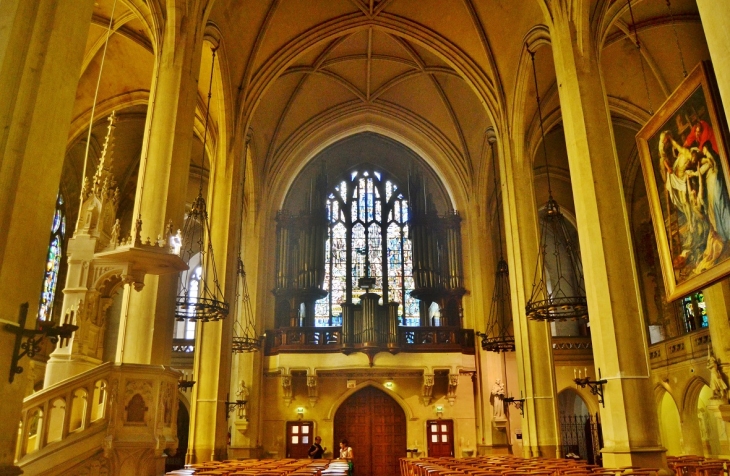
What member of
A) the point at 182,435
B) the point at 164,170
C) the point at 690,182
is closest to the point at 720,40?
the point at 690,182

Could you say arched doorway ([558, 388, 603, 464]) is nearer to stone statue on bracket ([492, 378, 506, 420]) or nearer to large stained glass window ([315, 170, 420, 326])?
stone statue on bracket ([492, 378, 506, 420])

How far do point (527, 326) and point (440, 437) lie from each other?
7.12m

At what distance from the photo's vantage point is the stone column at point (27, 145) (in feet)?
15.2

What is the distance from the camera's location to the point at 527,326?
14.6 metres

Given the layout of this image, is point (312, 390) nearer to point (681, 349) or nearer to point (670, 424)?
point (681, 349)

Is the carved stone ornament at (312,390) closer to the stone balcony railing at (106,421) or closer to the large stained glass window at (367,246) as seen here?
the large stained glass window at (367,246)

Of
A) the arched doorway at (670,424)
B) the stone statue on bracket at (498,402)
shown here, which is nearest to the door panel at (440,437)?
the stone statue on bracket at (498,402)

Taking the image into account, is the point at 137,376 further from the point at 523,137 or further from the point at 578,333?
the point at 578,333

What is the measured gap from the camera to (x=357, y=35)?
18484mm

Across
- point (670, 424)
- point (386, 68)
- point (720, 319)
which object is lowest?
point (670, 424)

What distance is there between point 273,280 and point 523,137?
10274mm

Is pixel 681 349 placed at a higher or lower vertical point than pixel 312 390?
higher

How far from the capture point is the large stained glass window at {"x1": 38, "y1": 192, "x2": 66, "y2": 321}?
17.9 metres

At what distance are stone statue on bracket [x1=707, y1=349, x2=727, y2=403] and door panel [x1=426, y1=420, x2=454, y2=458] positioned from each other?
8.29 meters
